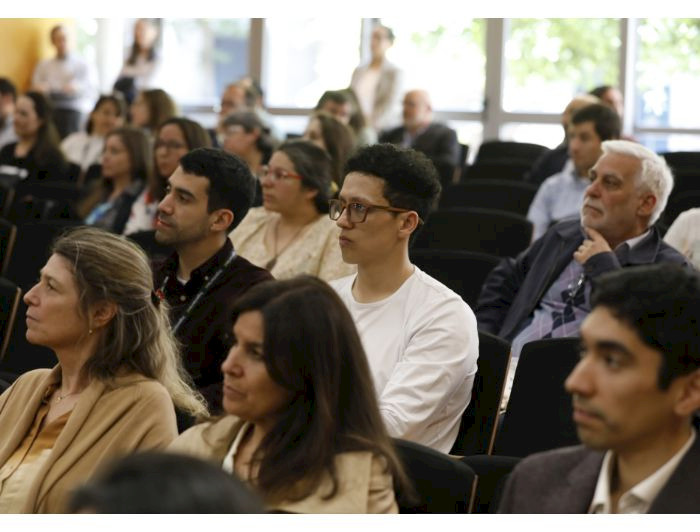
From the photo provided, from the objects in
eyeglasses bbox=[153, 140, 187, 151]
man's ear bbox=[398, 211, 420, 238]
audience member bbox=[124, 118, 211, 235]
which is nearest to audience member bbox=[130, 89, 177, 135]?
audience member bbox=[124, 118, 211, 235]

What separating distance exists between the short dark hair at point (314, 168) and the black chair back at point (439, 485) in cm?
241

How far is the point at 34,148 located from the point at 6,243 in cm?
348

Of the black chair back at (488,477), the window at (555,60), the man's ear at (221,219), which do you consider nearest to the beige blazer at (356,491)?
the black chair back at (488,477)

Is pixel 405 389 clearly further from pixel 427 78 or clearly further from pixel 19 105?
pixel 427 78

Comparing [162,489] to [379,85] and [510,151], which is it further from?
[379,85]

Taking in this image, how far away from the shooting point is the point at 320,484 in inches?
84.9

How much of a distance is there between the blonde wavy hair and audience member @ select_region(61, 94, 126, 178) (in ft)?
18.9

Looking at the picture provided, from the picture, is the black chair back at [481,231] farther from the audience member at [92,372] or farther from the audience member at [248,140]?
the audience member at [92,372]

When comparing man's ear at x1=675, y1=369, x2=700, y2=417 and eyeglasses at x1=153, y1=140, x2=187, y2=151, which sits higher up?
eyeglasses at x1=153, y1=140, x2=187, y2=151

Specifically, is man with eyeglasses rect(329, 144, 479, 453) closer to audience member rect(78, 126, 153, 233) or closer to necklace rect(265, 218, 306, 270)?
necklace rect(265, 218, 306, 270)

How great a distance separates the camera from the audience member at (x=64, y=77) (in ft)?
36.0

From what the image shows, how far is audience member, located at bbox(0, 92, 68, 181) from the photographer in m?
7.97

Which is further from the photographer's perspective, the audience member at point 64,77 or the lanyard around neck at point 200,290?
the audience member at point 64,77
